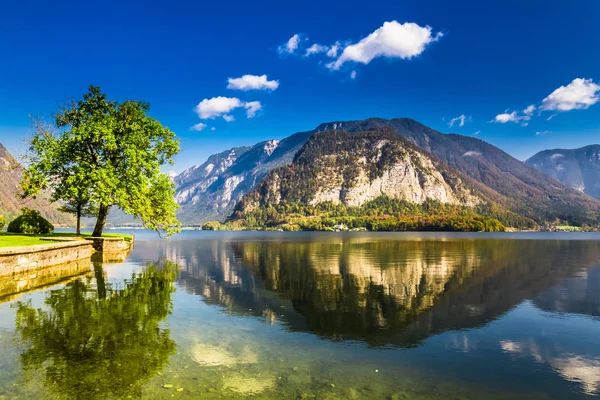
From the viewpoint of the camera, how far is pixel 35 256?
110 feet

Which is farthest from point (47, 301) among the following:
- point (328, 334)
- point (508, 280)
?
point (508, 280)

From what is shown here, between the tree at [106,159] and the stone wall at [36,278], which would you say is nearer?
the stone wall at [36,278]

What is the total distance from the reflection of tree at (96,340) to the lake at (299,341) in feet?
0.21

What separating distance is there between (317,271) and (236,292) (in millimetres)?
14215

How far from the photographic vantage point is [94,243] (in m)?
56.8

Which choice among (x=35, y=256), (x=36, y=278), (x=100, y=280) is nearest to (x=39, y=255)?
(x=35, y=256)

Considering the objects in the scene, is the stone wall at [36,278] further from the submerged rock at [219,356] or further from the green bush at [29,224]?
the green bush at [29,224]

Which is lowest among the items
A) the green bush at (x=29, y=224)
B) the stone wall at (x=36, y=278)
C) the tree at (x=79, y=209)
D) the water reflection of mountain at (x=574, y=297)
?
the water reflection of mountain at (x=574, y=297)

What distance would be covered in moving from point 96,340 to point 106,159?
4448 centimetres

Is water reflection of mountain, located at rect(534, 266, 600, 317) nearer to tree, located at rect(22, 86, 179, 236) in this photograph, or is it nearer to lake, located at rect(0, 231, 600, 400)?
lake, located at rect(0, 231, 600, 400)

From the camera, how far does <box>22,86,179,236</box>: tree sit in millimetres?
50125

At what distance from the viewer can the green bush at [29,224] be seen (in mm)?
59000

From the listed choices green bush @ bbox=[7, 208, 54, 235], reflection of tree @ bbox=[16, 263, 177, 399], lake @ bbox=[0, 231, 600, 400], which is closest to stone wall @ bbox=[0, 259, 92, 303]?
lake @ bbox=[0, 231, 600, 400]

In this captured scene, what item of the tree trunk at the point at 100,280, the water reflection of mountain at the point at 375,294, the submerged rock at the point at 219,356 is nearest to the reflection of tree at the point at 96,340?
the tree trunk at the point at 100,280
